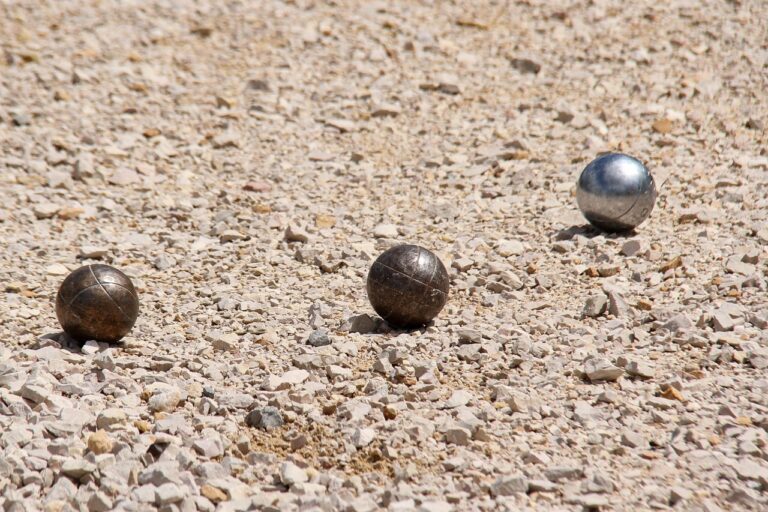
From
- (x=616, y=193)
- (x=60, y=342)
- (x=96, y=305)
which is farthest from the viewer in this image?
(x=616, y=193)

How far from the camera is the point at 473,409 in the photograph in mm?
6172

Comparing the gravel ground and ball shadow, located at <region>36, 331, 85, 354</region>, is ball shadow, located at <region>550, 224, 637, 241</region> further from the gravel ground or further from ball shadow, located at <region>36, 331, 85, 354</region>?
ball shadow, located at <region>36, 331, 85, 354</region>

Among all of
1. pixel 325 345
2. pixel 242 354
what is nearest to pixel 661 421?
pixel 325 345

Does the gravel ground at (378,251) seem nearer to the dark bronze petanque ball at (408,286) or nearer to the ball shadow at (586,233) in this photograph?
the ball shadow at (586,233)

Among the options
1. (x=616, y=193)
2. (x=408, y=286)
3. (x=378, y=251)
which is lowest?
(x=378, y=251)

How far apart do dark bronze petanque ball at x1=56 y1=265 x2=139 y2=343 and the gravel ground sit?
14cm

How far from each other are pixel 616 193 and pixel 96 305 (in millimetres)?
4519

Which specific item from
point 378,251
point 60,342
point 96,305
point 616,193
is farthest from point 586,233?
point 60,342

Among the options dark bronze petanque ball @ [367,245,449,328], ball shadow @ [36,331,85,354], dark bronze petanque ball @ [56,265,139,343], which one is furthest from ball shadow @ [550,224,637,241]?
ball shadow @ [36,331,85,354]

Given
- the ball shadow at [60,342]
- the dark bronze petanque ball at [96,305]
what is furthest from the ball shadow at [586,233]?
the ball shadow at [60,342]

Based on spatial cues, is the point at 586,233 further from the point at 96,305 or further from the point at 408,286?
the point at 96,305

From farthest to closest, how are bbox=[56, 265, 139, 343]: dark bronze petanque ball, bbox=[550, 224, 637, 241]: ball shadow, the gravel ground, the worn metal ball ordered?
1. bbox=[550, 224, 637, 241]: ball shadow
2. the worn metal ball
3. bbox=[56, 265, 139, 343]: dark bronze petanque ball
4. the gravel ground

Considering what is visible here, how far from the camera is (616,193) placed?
8.68 meters

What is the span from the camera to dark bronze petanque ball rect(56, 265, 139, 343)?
7078 millimetres
